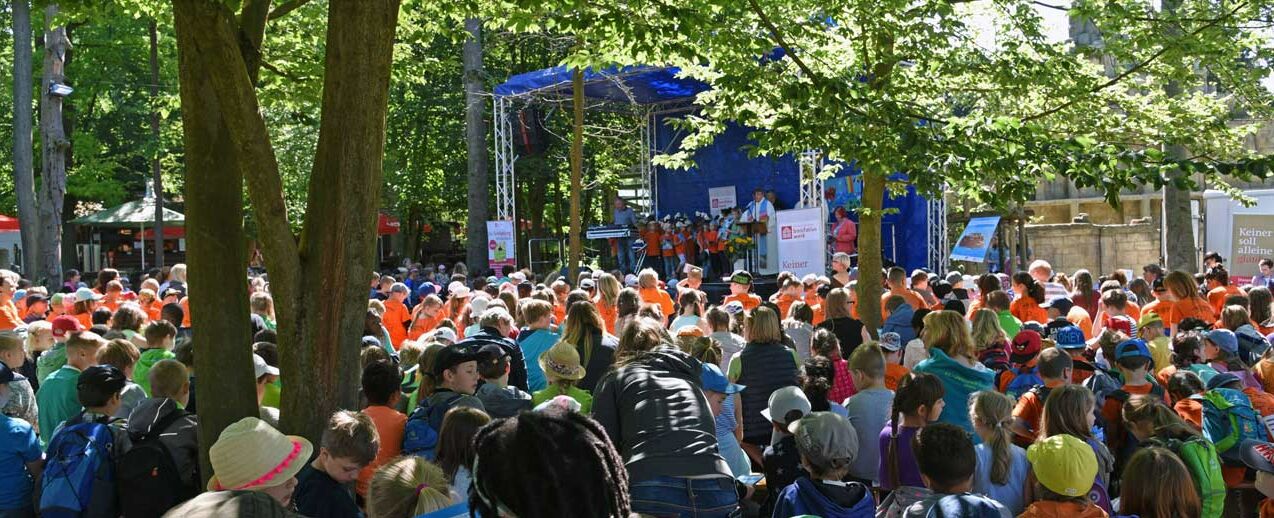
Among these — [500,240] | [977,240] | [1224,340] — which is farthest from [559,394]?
[500,240]

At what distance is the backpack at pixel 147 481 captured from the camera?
5016 mm

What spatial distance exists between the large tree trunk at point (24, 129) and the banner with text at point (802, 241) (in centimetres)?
1289

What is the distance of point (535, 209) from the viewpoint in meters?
34.5

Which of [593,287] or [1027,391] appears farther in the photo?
[593,287]

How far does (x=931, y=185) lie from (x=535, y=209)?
27672mm

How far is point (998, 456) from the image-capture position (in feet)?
16.1

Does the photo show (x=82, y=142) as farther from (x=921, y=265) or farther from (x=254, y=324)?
(x=254, y=324)

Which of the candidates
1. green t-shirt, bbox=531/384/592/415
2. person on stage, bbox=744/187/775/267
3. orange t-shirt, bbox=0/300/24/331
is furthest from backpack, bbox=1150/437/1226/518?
person on stage, bbox=744/187/775/267

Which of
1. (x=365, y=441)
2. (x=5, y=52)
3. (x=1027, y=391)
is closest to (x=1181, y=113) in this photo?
(x=1027, y=391)

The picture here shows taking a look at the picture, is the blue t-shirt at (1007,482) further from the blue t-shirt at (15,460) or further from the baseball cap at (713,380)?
the blue t-shirt at (15,460)

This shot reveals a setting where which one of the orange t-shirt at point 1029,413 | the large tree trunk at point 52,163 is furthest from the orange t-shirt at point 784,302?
the large tree trunk at point 52,163

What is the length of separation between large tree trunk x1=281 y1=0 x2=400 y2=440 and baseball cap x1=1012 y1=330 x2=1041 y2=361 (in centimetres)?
377

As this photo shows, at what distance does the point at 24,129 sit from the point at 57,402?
58.1 ft

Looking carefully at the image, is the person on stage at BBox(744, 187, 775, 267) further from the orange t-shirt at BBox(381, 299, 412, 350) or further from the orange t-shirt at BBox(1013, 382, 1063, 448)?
the orange t-shirt at BBox(1013, 382, 1063, 448)
